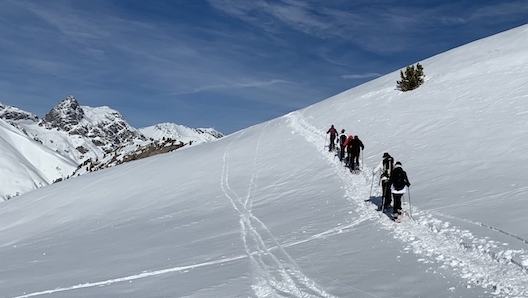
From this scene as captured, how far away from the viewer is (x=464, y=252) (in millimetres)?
8477

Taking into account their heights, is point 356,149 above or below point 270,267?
above

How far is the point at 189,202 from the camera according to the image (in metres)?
20.2

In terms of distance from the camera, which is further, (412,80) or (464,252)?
(412,80)

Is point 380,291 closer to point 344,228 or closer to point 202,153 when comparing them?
point 344,228

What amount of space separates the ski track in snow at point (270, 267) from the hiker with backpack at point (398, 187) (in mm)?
3001

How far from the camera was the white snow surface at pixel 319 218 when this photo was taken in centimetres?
821

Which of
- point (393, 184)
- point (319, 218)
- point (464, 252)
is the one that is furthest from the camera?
point (319, 218)

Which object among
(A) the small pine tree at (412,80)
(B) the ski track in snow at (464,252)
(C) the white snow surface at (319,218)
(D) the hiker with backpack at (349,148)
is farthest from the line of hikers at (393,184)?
(A) the small pine tree at (412,80)

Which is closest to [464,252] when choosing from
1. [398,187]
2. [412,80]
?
[398,187]

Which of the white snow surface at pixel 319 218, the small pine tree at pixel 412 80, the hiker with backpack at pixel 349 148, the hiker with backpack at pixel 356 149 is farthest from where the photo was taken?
the small pine tree at pixel 412 80

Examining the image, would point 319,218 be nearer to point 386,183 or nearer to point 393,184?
point 386,183

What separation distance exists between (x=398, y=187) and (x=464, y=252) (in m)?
3.48

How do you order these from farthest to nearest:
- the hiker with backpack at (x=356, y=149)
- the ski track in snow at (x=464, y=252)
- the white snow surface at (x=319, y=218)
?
the hiker with backpack at (x=356, y=149)
the white snow surface at (x=319, y=218)
the ski track in snow at (x=464, y=252)

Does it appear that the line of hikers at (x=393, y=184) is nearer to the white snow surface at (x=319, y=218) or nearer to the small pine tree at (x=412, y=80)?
the white snow surface at (x=319, y=218)
